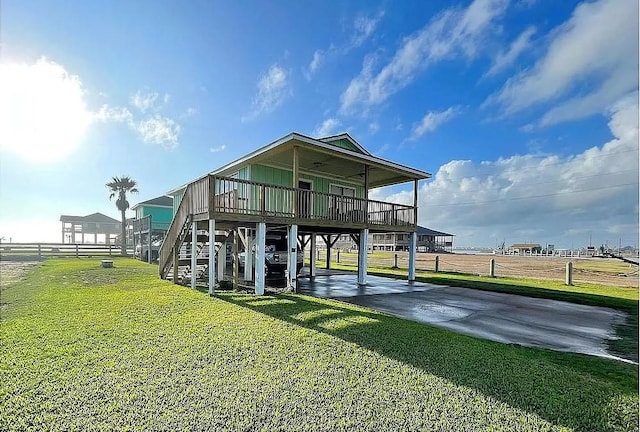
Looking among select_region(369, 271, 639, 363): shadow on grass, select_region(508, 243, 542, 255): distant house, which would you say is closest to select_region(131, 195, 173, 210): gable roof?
select_region(369, 271, 639, 363): shadow on grass

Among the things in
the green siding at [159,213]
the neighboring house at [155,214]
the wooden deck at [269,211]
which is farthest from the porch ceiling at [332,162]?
the green siding at [159,213]

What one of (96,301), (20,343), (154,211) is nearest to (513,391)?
(20,343)

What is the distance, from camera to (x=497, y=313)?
7.84 m

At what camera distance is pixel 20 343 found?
4.70 m

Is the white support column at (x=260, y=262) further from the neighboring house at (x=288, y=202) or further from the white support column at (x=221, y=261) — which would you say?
the white support column at (x=221, y=261)

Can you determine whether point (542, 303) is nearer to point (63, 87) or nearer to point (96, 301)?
point (96, 301)

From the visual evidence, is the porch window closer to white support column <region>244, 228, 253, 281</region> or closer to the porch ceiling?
the porch ceiling

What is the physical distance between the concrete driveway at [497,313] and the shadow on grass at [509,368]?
78 cm

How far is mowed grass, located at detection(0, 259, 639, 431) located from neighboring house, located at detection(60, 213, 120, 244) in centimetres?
4014

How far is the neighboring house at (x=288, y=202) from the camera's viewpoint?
979cm

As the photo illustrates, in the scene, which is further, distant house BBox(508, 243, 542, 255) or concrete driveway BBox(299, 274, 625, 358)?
distant house BBox(508, 243, 542, 255)

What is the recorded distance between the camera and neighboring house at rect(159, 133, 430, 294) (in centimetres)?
→ 979

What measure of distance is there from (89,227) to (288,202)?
39.8 meters

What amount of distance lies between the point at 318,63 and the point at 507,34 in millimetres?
7689
